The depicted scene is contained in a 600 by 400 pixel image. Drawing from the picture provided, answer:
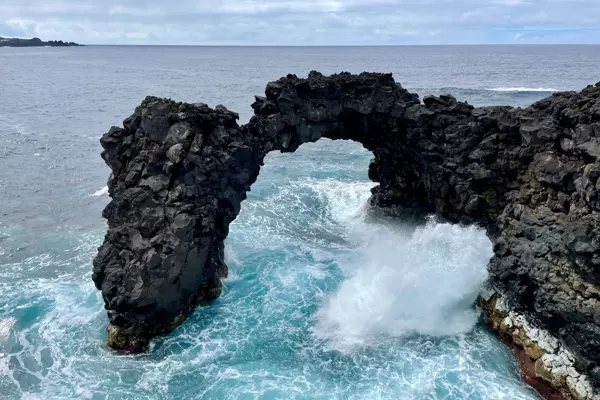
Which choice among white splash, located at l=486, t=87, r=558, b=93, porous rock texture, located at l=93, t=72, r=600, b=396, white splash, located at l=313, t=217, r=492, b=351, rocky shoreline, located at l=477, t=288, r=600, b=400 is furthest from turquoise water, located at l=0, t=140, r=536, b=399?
white splash, located at l=486, t=87, r=558, b=93

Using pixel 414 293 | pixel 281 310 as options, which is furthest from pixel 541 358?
pixel 281 310

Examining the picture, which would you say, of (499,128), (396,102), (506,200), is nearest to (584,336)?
(506,200)

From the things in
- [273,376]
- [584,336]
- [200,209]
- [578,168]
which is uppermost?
[578,168]

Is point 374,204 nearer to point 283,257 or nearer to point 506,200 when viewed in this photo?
point 283,257

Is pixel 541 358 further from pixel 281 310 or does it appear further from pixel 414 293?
pixel 281 310

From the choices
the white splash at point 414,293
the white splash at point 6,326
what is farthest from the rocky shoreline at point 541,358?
the white splash at point 6,326

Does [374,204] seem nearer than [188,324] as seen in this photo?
No
